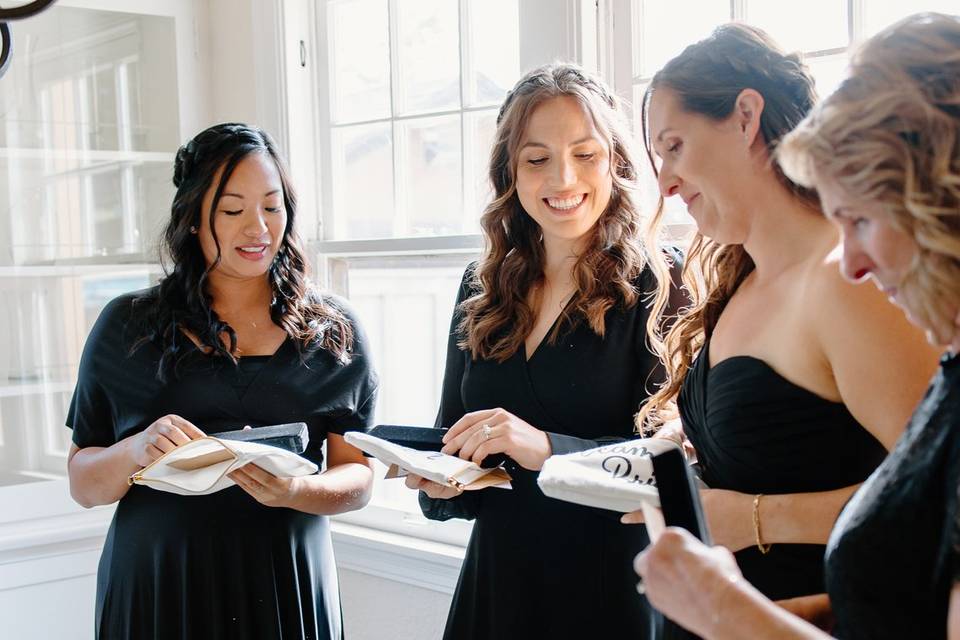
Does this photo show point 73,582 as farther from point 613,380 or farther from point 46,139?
point 613,380

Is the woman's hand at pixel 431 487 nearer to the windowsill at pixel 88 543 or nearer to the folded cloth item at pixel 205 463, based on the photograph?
the folded cloth item at pixel 205 463

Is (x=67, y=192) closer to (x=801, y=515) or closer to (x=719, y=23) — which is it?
(x=719, y=23)

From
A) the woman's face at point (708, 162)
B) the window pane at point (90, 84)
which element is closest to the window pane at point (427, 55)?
the window pane at point (90, 84)

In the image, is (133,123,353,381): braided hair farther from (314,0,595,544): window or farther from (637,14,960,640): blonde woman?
(637,14,960,640): blonde woman

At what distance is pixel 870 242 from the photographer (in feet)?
2.85

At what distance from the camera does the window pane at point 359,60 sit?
3043 mm

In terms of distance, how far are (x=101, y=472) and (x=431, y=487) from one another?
69 cm

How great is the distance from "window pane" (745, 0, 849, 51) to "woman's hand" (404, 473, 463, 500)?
110cm

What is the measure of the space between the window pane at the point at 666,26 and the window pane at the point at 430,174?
642 mm

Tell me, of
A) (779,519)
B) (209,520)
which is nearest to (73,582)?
(209,520)

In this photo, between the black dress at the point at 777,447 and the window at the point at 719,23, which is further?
the window at the point at 719,23

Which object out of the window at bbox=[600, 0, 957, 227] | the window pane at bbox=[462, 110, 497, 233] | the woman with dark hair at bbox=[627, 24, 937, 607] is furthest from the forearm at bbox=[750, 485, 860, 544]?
the window pane at bbox=[462, 110, 497, 233]

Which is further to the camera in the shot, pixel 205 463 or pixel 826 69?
pixel 826 69

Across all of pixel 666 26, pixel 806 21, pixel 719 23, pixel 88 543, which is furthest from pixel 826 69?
pixel 88 543
